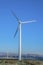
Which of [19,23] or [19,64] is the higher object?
[19,23]

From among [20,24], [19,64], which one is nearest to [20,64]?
[19,64]

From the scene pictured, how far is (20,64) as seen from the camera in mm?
50906

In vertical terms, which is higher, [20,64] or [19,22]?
[19,22]

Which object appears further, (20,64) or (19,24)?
(19,24)

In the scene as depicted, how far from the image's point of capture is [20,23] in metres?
64.4

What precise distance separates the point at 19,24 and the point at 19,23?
0.32 metres

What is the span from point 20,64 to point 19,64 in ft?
0.73

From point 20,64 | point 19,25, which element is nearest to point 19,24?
point 19,25

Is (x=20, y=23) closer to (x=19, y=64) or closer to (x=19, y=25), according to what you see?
(x=19, y=25)

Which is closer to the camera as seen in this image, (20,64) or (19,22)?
(20,64)

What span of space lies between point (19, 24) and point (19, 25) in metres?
0.30

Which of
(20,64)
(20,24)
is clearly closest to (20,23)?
(20,24)

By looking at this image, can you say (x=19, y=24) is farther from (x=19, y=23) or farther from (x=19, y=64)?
(x=19, y=64)

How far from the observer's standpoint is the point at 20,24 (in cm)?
6450
